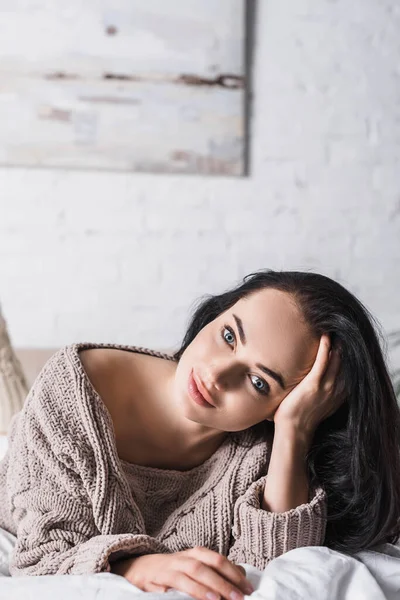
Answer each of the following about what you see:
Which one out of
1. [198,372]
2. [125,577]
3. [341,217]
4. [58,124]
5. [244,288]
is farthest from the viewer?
[341,217]

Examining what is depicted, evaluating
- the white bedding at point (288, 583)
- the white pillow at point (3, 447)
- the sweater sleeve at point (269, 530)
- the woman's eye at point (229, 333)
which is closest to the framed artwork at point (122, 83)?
the white pillow at point (3, 447)

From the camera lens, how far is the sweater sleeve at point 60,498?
994 millimetres

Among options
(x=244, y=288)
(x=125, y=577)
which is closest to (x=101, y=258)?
(x=244, y=288)

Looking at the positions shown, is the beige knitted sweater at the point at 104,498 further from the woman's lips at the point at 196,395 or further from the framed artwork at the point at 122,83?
the framed artwork at the point at 122,83

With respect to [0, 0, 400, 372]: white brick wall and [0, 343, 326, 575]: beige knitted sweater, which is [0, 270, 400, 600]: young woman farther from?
[0, 0, 400, 372]: white brick wall

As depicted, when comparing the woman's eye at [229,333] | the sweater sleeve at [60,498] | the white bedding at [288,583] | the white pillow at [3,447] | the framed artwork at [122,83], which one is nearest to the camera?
the white bedding at [288,583]

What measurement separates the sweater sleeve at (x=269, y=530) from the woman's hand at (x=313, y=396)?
123 mm

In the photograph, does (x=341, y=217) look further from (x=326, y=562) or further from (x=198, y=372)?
(x=326, y=562)

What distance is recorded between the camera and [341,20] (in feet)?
7.83

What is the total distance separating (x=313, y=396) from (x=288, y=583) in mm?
305

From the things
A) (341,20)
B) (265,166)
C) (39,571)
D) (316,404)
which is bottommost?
(39,571)

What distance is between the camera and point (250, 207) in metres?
2.43

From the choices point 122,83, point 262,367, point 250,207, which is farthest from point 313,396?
point 122,83

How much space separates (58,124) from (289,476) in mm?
1574
